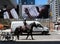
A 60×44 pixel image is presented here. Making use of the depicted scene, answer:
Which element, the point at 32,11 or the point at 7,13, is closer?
the point at 7,13

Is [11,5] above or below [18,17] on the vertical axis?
above

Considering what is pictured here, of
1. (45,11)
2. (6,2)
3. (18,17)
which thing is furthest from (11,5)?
(45,11)

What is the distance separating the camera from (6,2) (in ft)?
55.9

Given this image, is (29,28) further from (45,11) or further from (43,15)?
(43,15)

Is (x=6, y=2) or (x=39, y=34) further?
(x=39, y=34)

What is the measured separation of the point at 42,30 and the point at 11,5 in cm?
1050

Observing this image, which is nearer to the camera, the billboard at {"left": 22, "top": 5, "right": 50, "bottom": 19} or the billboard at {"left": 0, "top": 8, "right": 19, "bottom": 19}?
the billboard at {"left": 0, "top": 8, "right": 19, "bottom": 19}

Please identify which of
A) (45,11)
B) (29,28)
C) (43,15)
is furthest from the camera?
(43,15)

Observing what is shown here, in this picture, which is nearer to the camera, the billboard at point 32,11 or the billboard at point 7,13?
the billboard at point 7,13

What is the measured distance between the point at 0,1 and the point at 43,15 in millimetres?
26741

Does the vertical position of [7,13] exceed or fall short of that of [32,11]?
it exceeds it

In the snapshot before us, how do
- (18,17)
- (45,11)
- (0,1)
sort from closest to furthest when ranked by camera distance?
(0,1)
(18,17)
(45,11)

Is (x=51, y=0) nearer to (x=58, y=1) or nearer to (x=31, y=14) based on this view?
(x=58, y=1)

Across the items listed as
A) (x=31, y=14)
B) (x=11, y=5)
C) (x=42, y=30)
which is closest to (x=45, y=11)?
(x=31, y=14)
